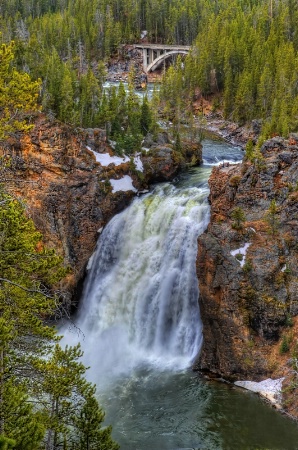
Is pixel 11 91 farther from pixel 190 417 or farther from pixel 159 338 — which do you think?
pixel 159 338

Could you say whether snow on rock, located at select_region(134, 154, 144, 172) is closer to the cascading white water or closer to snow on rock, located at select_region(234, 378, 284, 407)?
the cascading white water

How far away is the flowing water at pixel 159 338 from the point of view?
20.5 meters

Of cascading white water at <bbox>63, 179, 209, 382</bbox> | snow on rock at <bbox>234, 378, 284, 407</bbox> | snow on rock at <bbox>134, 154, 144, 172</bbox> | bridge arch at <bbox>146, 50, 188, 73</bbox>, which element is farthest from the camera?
bridge arch at <bbox>146, 50, 188, 73</bbox>

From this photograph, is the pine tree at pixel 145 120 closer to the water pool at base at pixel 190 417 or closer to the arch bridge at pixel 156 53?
the water pool at base at pixel 190 417

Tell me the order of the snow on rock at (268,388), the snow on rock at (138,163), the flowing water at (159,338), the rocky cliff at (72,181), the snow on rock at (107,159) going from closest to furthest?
the flowing water at (159,338)
the snow on rock at (268,388)
the rocky cliff at (72,181)
the snow on rock at (107,159)
the snow on rock at (138,163)

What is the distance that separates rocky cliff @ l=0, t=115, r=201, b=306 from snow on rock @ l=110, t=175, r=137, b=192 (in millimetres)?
91

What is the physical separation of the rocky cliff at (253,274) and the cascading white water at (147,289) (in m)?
2.25

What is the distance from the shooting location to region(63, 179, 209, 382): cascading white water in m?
28.0

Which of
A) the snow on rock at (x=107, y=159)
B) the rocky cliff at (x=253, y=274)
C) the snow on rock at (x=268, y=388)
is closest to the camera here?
the snow on rock at (x=268, y=388)

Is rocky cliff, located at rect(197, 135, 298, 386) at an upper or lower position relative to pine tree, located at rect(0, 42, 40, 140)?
lower

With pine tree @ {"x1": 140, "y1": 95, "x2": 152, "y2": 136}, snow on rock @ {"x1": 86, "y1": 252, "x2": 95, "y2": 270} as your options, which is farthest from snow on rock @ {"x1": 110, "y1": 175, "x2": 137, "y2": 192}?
pine tree @ {"x1": 140, "y1": 95, "x2": 152, "y2": 136}

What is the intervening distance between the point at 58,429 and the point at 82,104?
3625 cm

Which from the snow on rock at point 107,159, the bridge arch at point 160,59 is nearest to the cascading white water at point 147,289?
the snow on rock at point 107,159

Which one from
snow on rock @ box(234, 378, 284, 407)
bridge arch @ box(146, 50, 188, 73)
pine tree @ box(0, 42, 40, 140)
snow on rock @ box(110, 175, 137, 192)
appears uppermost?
bridge arch @ box(146, 50, 188, 73)
